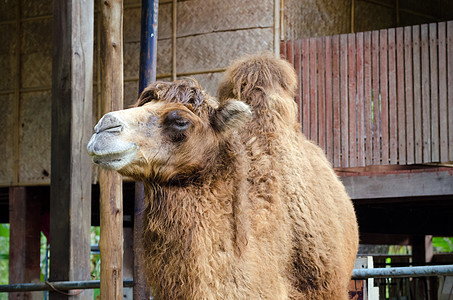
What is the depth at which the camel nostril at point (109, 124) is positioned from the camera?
373 centimetres

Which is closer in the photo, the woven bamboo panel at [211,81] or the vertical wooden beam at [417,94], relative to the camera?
the vertical wooden beam at [417,94]

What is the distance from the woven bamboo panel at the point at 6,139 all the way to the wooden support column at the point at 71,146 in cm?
717

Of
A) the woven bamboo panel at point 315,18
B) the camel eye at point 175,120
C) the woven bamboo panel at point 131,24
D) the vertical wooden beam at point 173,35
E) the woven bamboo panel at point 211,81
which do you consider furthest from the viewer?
the woven bamboo panel at point 131,24

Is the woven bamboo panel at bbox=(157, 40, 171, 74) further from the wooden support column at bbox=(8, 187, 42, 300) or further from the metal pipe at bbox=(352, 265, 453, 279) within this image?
the metal pipe at bbox=(352, 265, 453, 279)

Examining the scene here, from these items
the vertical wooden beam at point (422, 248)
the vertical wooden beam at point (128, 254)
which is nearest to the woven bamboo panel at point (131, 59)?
the vertical wooden beam at point (128, 254)

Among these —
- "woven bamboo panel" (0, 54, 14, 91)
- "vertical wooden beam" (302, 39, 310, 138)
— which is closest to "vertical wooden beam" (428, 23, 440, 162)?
"vertical wooden beam" (302, 39, 310, 138)

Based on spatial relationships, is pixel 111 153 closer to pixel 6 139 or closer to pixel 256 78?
pixel 256 78

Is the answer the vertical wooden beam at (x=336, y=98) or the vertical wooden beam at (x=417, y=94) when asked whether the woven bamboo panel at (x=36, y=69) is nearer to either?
the vertical wooden beam at (x=336, y=98)

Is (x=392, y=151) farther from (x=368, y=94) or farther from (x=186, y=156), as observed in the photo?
(x=186, y=156)

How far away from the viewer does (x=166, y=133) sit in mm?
4062

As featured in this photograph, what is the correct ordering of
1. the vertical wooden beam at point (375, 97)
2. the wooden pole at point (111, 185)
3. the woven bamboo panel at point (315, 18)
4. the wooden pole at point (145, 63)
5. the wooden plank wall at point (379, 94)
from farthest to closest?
the woven bamboo panel at point (315, 18) < the vertical wooden beam at point (375, 97) < the wooden plank wall at point (379, 94) < the wooden pole at point (145, 63) < the wooden pole at point (111, 185)

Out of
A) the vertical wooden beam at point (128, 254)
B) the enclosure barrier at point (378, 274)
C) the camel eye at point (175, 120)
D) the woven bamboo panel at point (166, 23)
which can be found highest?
the woven bamboo panel at point (166, 23)

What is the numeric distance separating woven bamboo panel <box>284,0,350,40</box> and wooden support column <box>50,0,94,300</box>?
18.7ft

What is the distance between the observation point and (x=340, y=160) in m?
9.98
